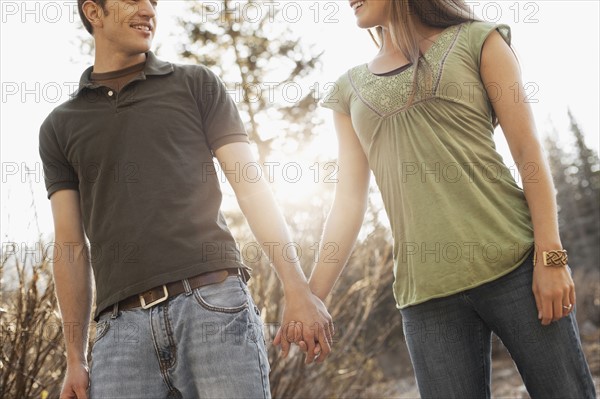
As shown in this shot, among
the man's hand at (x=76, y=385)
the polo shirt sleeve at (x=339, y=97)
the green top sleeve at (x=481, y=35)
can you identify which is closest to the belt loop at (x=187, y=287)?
the man's hand at (x=76, y=385)

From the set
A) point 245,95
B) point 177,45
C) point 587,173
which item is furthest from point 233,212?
point 587,173

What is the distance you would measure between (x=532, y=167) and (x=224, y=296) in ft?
3.29

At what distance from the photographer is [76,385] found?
7.08ft

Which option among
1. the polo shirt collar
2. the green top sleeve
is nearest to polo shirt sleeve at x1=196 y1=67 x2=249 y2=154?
the polo shirt collar

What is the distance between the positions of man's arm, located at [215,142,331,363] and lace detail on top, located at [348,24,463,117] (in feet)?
1.58

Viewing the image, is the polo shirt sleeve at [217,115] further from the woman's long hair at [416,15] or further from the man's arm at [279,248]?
the woman's long hair at [416,15]

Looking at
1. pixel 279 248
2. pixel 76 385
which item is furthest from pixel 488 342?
pixel 76 385

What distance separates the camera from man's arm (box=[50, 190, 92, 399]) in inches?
91.9

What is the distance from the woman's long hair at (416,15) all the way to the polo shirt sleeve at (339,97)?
9.9 inches

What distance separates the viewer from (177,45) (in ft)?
40.7

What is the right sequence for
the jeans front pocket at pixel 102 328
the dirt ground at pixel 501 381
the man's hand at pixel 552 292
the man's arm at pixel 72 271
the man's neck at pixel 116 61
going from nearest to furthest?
the man's hand at pixel 552 292, the jeans front pocket at pixel 102 328, the man's arm at pixel 72 271, the man's neck at pixel 116 61, the dirt ground at pixel 501 381

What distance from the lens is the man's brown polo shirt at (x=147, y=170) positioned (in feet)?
6.83

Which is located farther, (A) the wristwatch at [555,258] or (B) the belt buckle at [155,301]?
(B) the belt buckle at [155,301]

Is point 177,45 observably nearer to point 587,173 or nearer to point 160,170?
point 160,170
